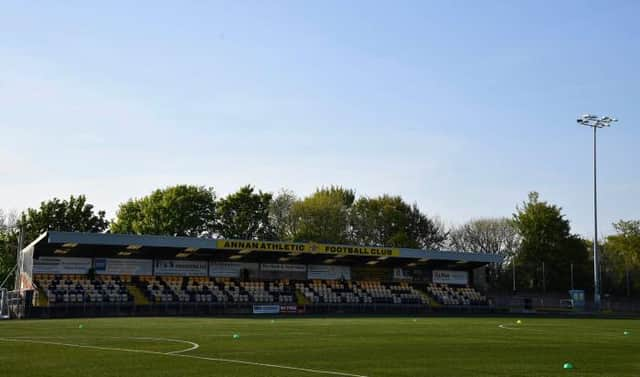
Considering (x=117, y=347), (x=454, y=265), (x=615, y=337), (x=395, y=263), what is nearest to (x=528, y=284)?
(x=454, y=265)

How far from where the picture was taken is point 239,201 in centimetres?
9425

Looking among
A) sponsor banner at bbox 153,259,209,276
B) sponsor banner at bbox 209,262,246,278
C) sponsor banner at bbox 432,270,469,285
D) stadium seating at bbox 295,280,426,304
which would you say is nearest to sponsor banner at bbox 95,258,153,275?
sponsor banner at bbox 153,259,209,276

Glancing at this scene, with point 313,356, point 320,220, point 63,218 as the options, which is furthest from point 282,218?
point 313,356

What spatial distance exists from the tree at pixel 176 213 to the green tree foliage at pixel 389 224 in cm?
2039

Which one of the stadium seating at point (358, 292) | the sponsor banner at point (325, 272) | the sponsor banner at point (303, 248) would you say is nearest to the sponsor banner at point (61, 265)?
the sponsor banner at point (303, 248)

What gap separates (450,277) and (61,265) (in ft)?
124

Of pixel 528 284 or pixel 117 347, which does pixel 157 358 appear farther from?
pixel 528 284

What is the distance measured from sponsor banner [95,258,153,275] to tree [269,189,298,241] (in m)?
35.3

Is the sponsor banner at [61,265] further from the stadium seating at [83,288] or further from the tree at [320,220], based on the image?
the tree at [320,220]

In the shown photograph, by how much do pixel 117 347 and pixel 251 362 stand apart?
5.34 meters

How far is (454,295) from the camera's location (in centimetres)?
7019

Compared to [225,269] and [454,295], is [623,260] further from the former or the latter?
[225,269]

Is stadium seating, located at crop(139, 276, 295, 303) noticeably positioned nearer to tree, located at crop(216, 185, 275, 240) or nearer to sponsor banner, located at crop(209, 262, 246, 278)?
sponsor banner, located at crop(209, 262, 246, 278)

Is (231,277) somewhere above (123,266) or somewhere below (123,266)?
below
